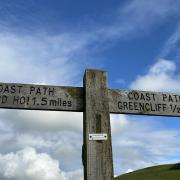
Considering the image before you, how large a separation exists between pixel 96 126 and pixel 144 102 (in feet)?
3.70

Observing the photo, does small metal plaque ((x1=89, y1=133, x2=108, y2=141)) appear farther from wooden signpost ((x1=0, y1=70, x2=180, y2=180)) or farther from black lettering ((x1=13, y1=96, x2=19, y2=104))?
black lettering ((x1=13, y1=96, x2=19, y2=104))

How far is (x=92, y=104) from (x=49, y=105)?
2.45 feet

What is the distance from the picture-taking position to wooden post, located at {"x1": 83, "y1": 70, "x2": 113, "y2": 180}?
561 cm

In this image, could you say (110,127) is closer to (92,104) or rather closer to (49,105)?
(92,104)

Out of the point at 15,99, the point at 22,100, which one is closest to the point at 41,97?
the point at 22,100

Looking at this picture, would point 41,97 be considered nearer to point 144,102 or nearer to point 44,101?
point 44,101

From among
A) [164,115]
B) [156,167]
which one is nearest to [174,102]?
[164,115]

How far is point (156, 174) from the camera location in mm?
102000

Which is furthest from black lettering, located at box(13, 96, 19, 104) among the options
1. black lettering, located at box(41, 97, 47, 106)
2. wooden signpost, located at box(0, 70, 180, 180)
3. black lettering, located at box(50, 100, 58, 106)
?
black lettering, located at box(50, 100, 58, 106)

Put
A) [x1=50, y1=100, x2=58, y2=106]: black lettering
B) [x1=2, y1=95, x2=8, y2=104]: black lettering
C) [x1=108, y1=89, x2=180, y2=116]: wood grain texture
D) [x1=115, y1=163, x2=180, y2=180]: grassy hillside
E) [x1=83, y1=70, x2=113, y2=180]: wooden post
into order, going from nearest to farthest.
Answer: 1. [x1=83, y1=70, x2=113, y2=180]: wooden post
2. [x1=2, y1=95, x2=8, y2=104]: black lettering
3. [x1=50, y1=100, x2=58, y2=106]: black lettering
4. [x1=108, y1=89, x2=180, y2=116]: wood grain texture
5. [x1=115, y1=163, x2=180, y2=180]: grassy hillside

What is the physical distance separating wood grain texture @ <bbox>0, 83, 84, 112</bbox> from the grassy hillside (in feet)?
289

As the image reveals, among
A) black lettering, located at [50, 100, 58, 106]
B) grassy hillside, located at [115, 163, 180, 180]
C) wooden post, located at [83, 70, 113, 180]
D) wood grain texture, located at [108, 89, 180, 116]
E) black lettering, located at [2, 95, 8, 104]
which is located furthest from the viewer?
grassy hillside, located at [115, 163, 180, 180]

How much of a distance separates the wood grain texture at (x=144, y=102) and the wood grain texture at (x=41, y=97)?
0.63 metres

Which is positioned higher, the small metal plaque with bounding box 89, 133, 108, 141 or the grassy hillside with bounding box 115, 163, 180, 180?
the small metal plaque with bounding box 89, 133, 108, 141
